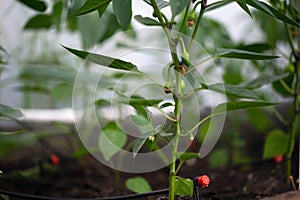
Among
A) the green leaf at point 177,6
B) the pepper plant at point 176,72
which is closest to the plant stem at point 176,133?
the pepper plant at point 176,72

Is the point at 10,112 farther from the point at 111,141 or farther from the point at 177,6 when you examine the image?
the point at 177,6

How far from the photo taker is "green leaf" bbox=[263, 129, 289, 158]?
0.79 meters

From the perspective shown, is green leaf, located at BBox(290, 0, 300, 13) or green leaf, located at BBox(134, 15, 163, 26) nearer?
green leaf, located at BBox(134, 15, 163, 26)

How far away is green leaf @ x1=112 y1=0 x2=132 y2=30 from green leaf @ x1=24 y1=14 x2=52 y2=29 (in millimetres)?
570

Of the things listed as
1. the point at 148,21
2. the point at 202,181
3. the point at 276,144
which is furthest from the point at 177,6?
the point at 276,144

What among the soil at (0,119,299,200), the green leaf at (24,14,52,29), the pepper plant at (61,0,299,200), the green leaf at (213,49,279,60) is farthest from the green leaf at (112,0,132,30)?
the green leaf at (24,14,52,29)

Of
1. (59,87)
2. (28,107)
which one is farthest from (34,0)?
(28,107)

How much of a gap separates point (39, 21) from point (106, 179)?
0.40 m

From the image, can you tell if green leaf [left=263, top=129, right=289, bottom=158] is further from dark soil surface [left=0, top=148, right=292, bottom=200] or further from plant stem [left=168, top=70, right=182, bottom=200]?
plant stem [left=168, top=70, right=182, bottom=200]

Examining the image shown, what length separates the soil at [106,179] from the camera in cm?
69

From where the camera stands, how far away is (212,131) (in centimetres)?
58

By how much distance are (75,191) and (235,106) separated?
16.2 inches

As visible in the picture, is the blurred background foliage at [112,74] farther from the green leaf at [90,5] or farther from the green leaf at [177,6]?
the green leaf at [177,6]

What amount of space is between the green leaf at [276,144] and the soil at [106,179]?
0.03 m
